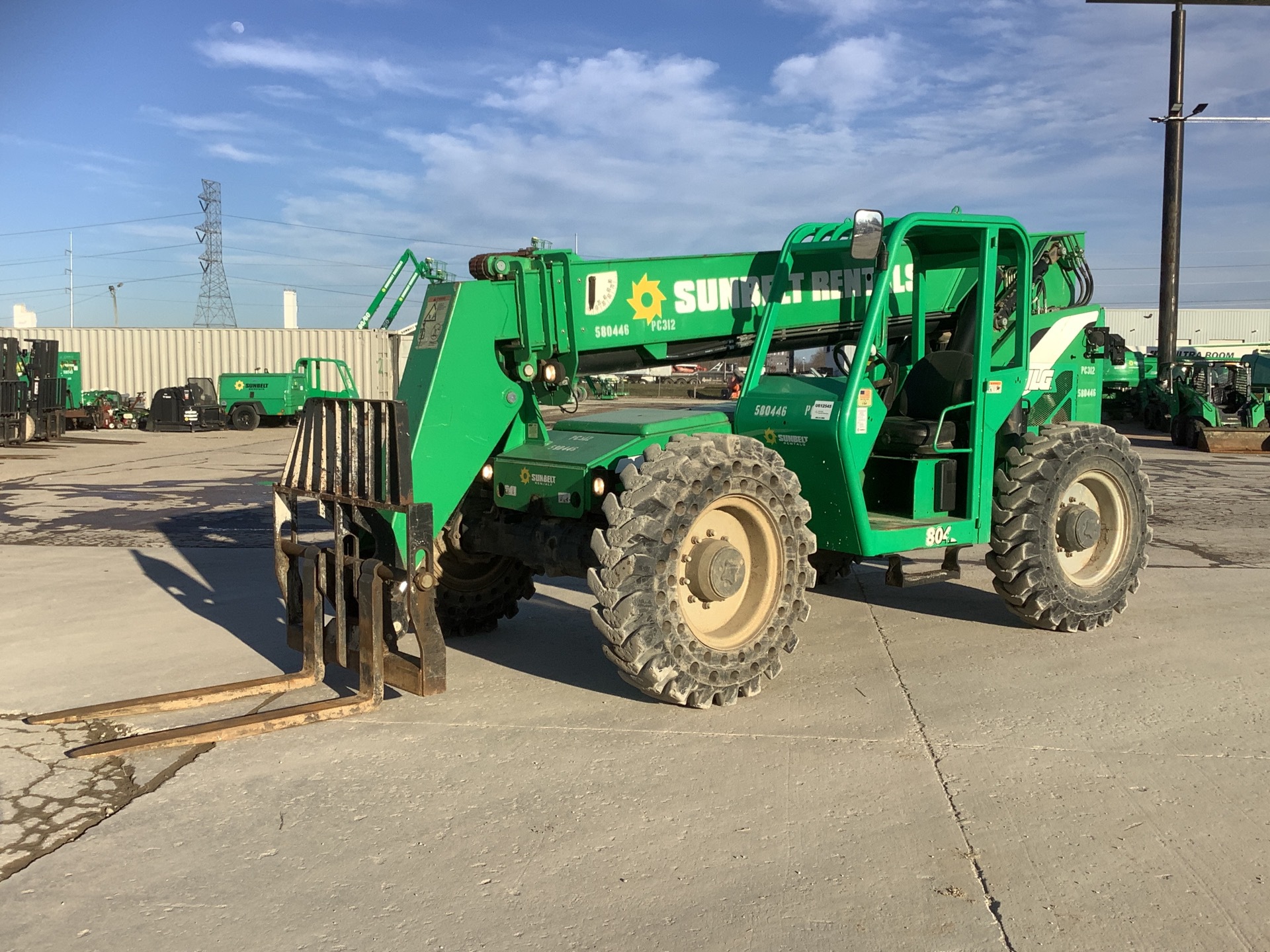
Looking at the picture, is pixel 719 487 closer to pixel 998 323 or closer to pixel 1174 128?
pixel 998 323

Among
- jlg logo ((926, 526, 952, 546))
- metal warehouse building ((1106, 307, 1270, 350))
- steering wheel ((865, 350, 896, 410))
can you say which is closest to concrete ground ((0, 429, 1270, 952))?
jlg logo ((926, 526, 952, 546))

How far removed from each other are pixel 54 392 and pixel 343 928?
28.5 meters

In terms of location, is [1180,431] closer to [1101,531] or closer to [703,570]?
[1101,531]

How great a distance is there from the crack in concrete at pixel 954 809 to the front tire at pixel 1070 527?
3.26 ft

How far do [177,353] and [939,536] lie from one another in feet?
136

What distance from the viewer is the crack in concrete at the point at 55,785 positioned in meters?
3.98

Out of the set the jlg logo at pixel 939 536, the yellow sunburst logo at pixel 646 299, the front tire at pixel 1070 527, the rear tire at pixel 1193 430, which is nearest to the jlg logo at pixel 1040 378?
the front tire at pixel 1070 527

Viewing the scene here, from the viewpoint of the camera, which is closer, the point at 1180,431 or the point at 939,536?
the point at 939,536

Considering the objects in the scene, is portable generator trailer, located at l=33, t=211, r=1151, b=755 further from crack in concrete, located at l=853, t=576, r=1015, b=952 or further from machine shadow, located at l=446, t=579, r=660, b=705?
crack in concrete, located at l=853, t=576, r=1015, b=952

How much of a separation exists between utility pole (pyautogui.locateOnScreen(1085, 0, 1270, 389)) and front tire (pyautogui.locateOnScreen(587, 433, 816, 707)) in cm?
2451

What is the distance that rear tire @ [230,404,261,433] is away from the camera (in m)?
33.8

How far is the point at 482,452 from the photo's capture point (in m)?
5.75

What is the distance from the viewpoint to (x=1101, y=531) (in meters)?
7.52

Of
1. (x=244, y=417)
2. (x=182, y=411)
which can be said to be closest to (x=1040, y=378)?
(x=182, y=411)
